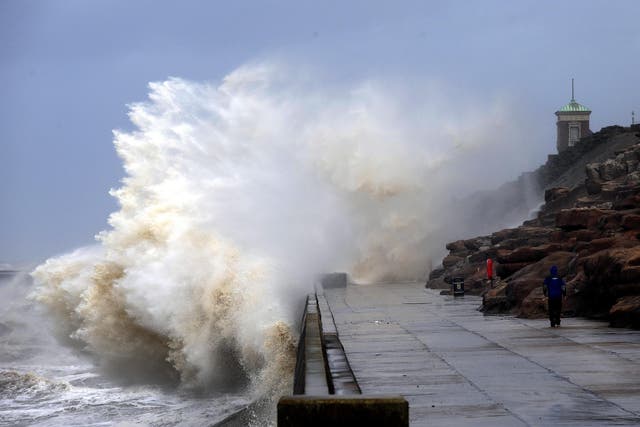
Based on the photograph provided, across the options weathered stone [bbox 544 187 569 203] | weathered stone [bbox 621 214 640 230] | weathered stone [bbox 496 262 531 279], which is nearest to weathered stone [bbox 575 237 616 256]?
weathered stone [bbox 621 214 640 230]

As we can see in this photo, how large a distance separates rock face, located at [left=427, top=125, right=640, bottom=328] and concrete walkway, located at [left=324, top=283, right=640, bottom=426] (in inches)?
22.8

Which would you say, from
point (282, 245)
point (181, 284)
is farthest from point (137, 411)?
point (282, 245)

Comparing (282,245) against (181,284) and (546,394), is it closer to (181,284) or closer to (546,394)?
(181,284)

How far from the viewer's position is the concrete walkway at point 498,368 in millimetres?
8031

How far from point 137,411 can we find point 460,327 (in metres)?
5.96

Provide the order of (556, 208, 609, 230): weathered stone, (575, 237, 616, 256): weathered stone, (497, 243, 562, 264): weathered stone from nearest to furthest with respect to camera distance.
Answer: (575, 237, 616, 256): weathered stone
(556, 208, 609, 230): weathered stone
(497, 243, 562, 264): weathered stone

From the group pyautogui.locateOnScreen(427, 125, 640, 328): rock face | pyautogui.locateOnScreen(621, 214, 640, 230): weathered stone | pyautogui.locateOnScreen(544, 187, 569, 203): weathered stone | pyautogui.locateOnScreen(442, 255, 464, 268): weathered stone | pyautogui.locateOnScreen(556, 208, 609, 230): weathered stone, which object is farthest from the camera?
pyautogui.locateOnScreen(544, 187, 569, 203): weathered stone

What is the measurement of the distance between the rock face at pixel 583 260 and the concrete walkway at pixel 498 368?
58cm

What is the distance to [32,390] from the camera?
2280cm

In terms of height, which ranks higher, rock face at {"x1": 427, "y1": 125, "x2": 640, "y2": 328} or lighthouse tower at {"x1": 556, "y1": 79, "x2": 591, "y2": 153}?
lighthouse tower at {"x1": 556, "y1": 79, "x2": 591, "y2": 153}

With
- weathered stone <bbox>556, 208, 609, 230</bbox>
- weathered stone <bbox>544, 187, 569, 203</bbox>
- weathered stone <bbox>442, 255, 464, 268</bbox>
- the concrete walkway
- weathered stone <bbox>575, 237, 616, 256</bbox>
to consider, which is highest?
weathered stone <bbox>544, 187, 569, 203</bbox>

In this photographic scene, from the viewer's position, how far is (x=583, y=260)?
57.9 feet

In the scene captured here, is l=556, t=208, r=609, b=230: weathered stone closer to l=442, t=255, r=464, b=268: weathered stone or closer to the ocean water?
the ocean water

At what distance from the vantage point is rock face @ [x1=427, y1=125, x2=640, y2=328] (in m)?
15.3
